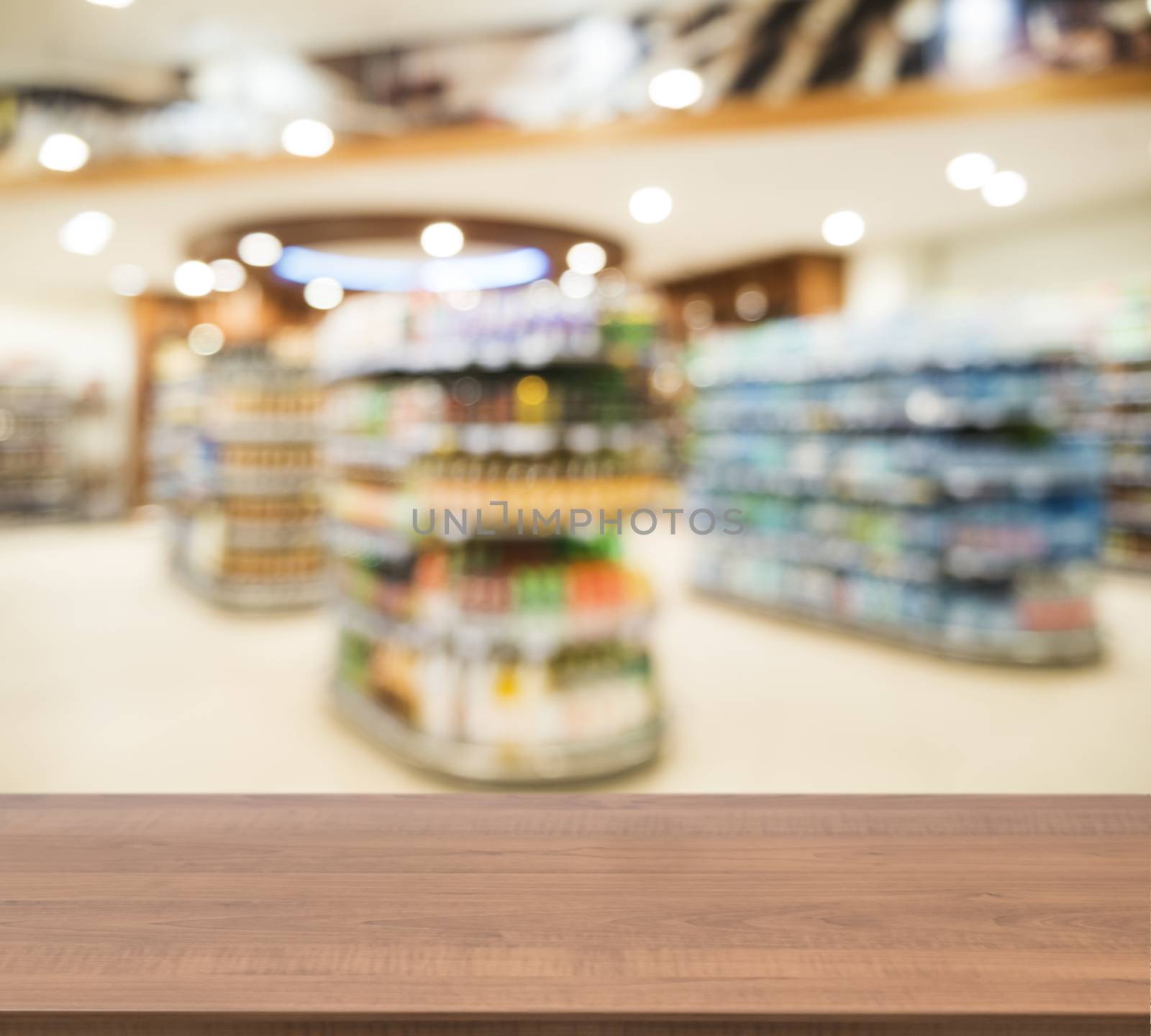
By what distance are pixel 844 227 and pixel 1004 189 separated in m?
2.69

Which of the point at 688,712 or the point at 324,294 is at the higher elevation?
the point at 324,294

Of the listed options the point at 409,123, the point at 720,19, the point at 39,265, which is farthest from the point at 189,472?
the point at 720,19

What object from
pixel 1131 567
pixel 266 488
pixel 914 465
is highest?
pixel 914 465

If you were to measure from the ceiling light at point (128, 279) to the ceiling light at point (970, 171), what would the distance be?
8406mm

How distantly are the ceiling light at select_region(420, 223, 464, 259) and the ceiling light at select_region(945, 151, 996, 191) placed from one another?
3.80 meters

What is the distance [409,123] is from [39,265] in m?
6.51

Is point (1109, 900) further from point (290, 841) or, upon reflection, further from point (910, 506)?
point (910, 506)

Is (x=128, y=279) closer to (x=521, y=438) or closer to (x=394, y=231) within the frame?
(x=394, y=231)

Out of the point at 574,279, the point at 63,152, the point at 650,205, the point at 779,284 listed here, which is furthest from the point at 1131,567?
the point at 63,152

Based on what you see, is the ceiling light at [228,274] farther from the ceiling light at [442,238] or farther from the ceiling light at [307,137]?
the ceiling light at [307,137]

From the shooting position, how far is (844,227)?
7863 mm

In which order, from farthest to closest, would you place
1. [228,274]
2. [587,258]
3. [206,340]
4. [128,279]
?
[128,279], [206,340], [228,274], [587,258]

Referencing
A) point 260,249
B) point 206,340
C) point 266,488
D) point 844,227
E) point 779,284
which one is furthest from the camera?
point 206,340

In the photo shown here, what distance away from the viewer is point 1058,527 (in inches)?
216
